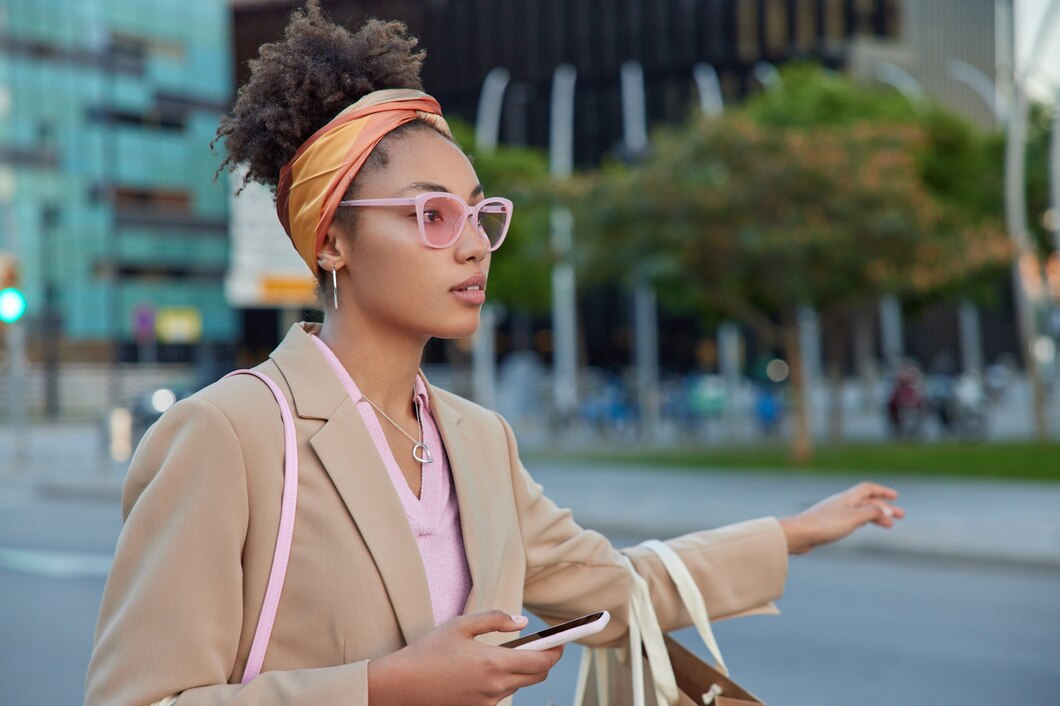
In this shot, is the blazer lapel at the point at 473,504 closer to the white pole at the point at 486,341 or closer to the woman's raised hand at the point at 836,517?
the woman's raised hand at the point at 836,517

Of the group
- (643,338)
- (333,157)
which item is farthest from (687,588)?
(643,338)

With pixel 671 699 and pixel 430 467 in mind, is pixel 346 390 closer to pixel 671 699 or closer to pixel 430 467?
pixel 430 467

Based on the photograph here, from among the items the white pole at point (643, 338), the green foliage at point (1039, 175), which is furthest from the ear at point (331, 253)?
the green foliage at point (1039, 175)

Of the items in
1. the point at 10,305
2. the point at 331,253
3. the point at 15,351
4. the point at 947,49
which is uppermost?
the point at 947,49

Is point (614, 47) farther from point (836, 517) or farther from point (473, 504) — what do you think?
point (473, 504)

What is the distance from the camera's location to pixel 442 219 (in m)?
1.74

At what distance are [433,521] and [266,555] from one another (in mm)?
267

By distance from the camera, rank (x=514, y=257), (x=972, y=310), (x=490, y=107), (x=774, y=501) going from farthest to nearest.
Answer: (x=972, y=310) < (x=490, y=107) < (x=514, y=257) < (x=774, y=501)

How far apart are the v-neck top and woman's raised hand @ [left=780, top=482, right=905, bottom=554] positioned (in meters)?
0.74

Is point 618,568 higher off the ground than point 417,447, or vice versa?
point 417,447

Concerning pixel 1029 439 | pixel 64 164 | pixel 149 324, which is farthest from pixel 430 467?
pixel 64 164

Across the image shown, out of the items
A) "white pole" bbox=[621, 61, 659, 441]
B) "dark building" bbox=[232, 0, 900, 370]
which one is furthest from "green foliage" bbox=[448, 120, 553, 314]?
"dark building" bbox=[232, 0, 900, 370]

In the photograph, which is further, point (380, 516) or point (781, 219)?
point (781, 219)

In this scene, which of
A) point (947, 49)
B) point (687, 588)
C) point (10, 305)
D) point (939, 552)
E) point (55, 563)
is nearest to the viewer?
point (687, 588)
